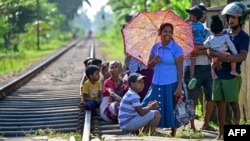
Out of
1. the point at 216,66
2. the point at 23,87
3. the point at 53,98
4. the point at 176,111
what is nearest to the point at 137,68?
the point at 176,111

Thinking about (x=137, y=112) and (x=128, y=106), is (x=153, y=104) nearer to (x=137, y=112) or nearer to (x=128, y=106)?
(x=137, y=112)

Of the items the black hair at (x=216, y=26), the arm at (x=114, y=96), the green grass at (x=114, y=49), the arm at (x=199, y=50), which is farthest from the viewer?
the green grass at (x=114, y=49)

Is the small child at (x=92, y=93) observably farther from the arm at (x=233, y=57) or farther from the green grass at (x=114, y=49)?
the green grass at (x=114, y=49)

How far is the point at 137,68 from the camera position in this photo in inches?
338

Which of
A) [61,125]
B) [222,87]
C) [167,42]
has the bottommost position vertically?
[61,125]

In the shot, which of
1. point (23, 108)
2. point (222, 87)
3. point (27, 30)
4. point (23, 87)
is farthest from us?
point (27, 30)

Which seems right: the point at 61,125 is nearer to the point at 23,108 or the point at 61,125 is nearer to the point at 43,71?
the point at 23,108

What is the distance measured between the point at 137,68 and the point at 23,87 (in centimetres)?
591

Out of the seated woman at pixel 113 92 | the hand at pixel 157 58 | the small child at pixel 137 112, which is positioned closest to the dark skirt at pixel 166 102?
the small child at pixel 137 112

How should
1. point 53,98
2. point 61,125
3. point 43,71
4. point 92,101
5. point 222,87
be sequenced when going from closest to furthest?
point 222,87 < point 61,125 < point 92,101 < point 53,98 < point 43,71

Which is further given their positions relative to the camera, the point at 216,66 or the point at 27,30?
the point at 27,30

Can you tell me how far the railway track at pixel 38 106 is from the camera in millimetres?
8195

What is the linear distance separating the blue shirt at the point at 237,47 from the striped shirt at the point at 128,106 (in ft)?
3.59

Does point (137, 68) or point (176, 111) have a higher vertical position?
point (137, 68)
